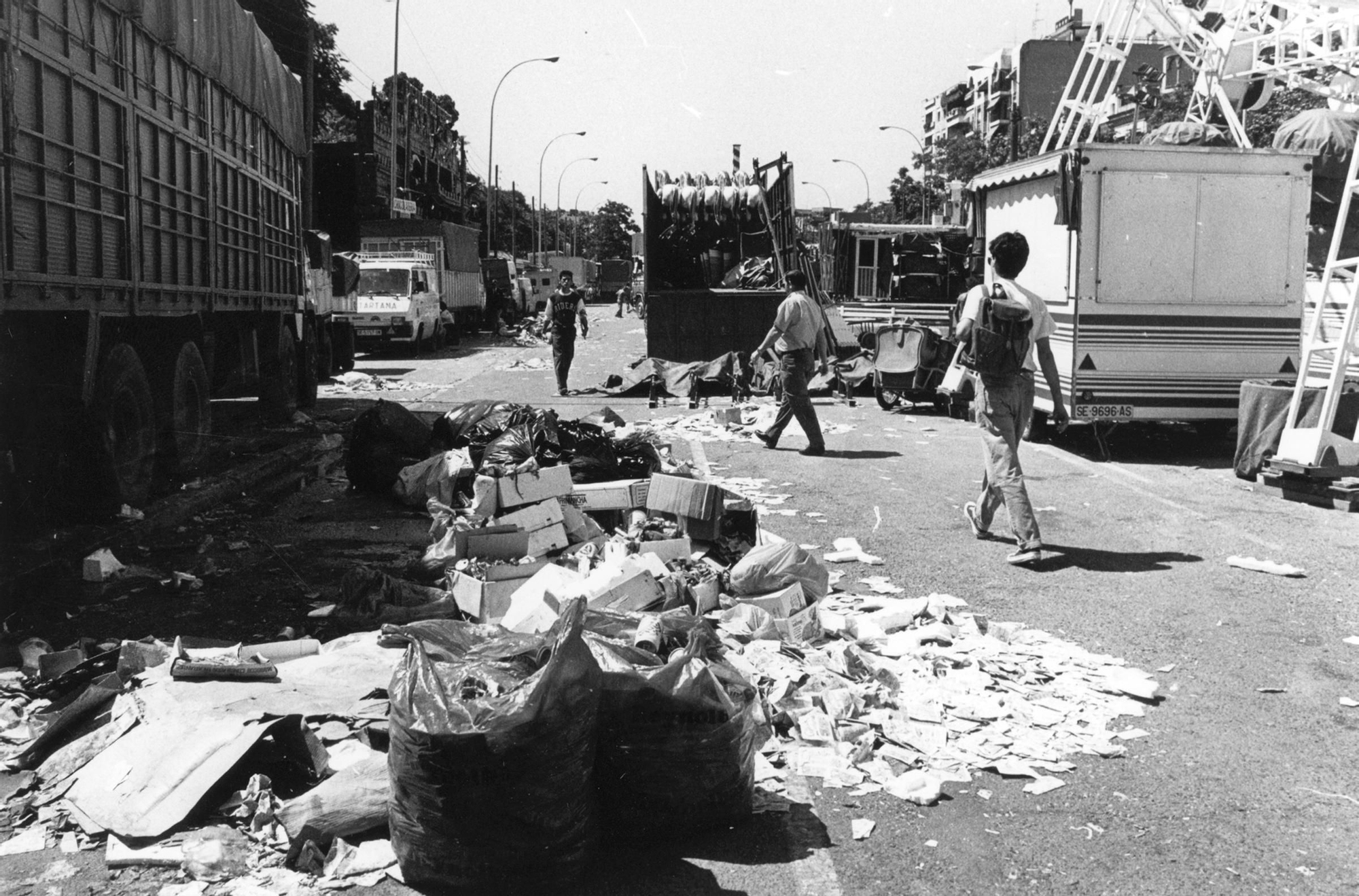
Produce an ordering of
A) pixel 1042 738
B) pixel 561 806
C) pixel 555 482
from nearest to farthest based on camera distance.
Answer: pixel 561 806
pixel 1042 738
pixel 555 482

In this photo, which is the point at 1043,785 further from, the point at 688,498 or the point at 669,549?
the point at 688,498

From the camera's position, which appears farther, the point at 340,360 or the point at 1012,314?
the point at 340,360

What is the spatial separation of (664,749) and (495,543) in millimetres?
3216

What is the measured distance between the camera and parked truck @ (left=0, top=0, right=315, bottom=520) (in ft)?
23.7

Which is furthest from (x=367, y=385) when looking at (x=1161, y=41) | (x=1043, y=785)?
(x=1043, y=785)

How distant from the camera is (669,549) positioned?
21.9 ft

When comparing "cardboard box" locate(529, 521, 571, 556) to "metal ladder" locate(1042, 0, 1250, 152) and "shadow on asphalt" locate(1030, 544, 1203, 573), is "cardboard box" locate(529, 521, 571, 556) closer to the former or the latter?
"shadow on asphalt" locate(1030, 544, 1203, 573)

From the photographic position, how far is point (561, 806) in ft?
11.2

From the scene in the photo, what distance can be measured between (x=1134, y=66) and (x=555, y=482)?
86365 mm

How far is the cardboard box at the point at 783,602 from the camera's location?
5926 mm

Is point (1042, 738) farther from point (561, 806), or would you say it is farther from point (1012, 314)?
point (1012, 314)

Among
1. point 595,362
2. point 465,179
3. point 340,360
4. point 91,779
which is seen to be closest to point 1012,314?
point 91,779

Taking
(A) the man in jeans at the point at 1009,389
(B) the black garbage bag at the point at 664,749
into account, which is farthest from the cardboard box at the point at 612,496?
(B) the black garbage bag at the point at 664,749

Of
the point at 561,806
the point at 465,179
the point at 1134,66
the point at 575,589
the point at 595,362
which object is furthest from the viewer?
the point at 1134,66
